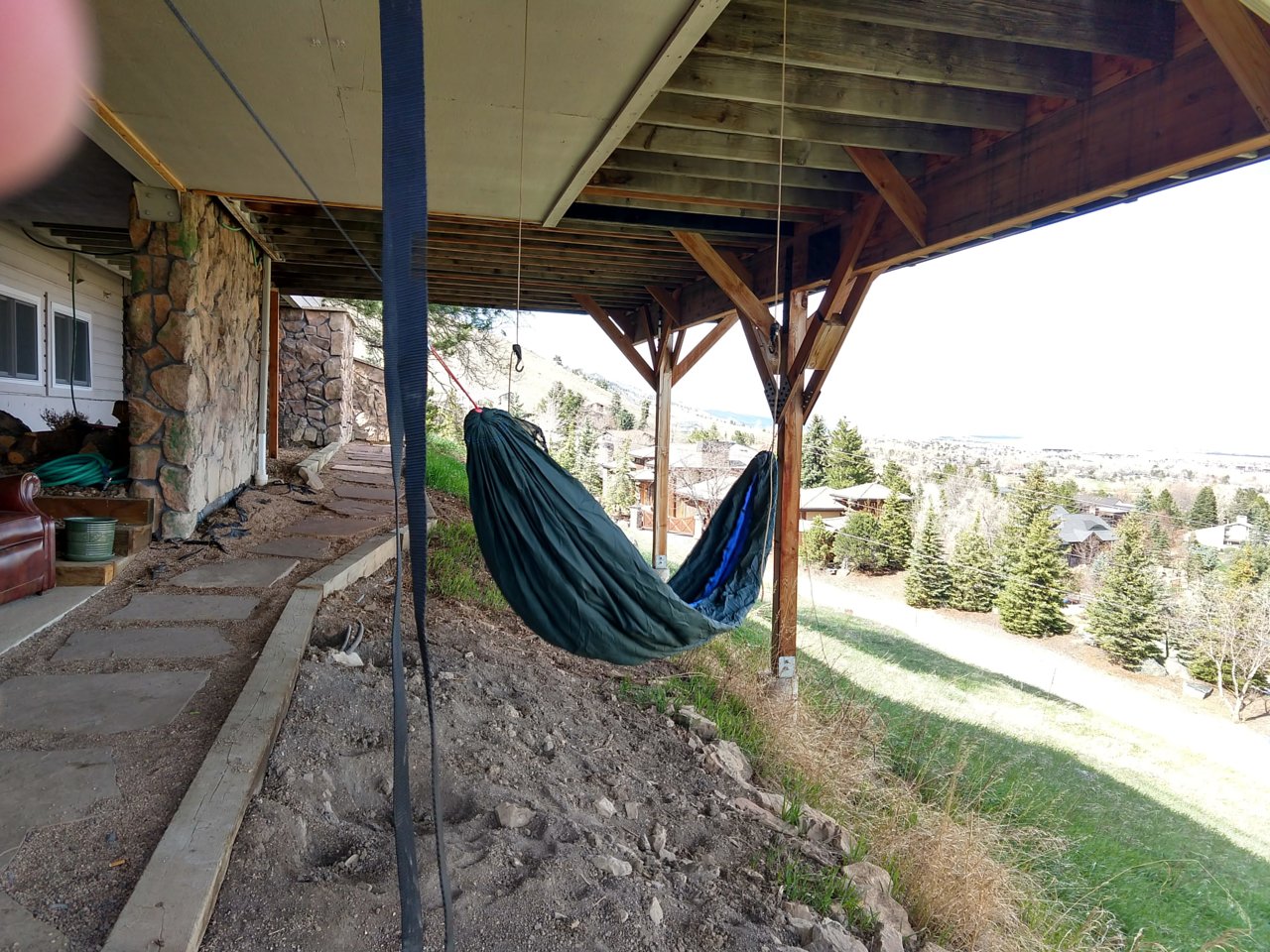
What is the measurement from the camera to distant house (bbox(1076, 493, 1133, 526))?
12703 millimetres

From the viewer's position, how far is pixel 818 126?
2543mm

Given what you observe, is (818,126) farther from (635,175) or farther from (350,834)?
(350,834)

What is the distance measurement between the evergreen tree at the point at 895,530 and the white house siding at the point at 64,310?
1264 cm

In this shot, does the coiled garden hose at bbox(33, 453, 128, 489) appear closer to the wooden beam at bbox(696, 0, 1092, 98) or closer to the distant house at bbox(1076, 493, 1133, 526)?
the wooden beam at bbox(696, 0, 1092, 98)

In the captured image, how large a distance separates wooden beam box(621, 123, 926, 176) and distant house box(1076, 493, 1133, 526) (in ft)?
40.3

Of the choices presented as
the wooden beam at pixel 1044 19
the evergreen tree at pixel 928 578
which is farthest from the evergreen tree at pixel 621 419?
the wooden beam at pixel 1044 19

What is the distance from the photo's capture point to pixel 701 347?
18.9ft

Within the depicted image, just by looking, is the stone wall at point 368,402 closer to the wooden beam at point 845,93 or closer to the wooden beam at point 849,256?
the wooden beam at point 849,256

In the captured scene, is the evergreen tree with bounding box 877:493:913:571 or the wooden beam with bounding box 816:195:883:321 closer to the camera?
the wooden beam with bounding box 816:195:883:321

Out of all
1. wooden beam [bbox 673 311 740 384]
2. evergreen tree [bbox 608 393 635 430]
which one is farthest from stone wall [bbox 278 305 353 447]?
A: evergreen tree [bbox 608 393 635 430]

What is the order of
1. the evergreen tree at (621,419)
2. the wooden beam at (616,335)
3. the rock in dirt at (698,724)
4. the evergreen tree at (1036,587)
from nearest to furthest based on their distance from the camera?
1. the rock in dirt at (698,724)
2. the wooden beam at (616,335)
3. the evergreen tree at (1036,587)
4. the evergreen tree at (621,419)

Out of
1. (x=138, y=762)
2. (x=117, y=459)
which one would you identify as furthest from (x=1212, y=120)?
(x=117, y=459)

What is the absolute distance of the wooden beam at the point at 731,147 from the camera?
266cm

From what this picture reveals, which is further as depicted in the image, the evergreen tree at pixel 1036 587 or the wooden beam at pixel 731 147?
the evergreen tree at pixel 1036 587
